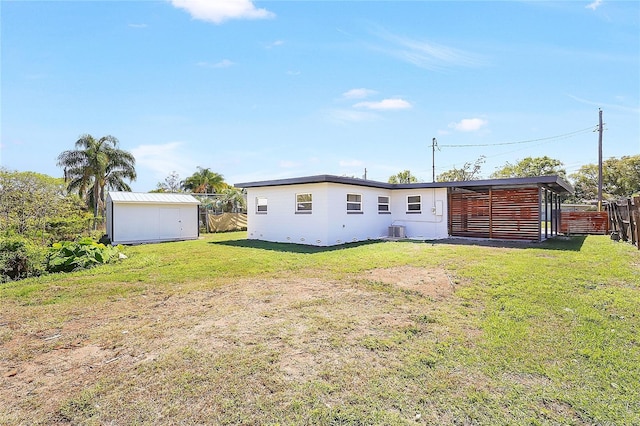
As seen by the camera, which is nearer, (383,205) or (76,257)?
(76,257)

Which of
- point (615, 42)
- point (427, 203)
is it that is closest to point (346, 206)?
point (427, 203)

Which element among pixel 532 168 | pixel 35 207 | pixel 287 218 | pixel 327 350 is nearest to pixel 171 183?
pixel 287 218

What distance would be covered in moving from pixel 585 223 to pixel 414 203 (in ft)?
29.3

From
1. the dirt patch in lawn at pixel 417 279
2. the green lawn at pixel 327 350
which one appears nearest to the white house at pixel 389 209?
the dirt patch in lawn at pixel 417 279

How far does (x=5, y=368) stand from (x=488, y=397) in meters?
4.40

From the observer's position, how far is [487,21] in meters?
9.27

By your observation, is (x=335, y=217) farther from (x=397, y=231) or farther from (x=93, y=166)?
(x=93, y=166)

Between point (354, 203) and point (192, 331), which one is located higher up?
point (354, 203)

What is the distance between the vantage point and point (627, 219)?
11.3m

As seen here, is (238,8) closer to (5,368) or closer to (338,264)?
(338,264)

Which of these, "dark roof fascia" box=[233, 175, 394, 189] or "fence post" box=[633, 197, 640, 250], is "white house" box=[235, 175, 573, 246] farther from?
"fence post" box=[633, 197, 640, 250]

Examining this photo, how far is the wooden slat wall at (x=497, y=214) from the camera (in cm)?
1331

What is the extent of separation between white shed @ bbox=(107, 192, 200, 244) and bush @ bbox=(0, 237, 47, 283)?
26.3 ft

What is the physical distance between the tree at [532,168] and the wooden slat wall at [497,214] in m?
24.3
